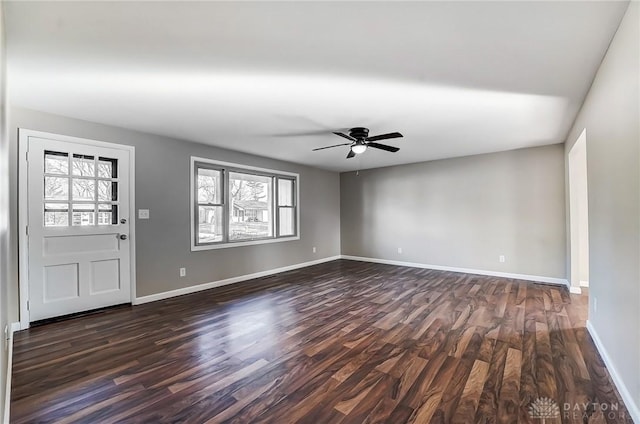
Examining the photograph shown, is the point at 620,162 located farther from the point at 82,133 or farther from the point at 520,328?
the point at 82,133

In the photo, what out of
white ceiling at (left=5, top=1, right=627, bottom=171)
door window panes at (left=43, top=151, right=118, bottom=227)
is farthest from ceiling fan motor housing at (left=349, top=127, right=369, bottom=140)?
door window panes at (left=43, top=151, right=118, bottom=227)

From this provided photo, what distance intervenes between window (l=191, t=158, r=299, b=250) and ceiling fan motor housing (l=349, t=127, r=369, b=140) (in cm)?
236

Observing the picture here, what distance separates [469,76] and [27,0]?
9.60 ft

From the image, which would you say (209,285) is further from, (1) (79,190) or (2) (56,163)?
(2) (56,163)

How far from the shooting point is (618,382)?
6.40 feet

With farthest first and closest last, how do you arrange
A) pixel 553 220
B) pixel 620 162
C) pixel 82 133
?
pixel 553 220 → pixel 82 133 → pixel 620 162

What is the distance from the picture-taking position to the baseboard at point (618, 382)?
1.67m

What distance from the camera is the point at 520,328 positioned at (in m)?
3.00

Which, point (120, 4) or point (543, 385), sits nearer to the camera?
point (120, 4)

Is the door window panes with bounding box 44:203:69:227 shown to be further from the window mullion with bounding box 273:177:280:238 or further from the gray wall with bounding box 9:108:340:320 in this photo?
the window mullion with bounding box 273:177:280:238

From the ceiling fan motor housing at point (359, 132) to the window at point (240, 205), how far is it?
2.36 m

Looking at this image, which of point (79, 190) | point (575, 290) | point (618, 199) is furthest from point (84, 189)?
point (575, 290)

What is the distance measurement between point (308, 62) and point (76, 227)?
3.36 m

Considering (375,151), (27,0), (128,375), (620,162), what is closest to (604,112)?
(620,162)
